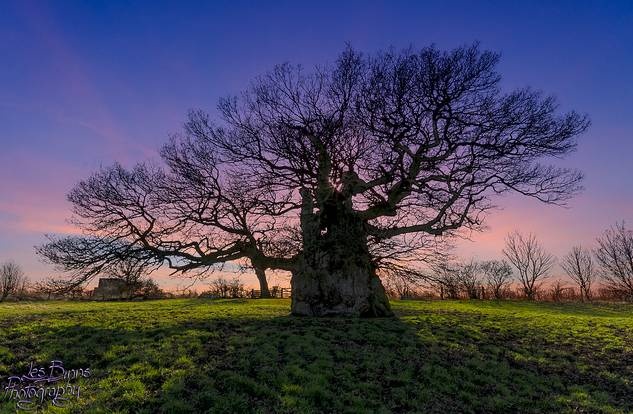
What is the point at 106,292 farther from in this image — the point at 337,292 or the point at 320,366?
the point at 320,366

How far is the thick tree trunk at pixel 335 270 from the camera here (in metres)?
19.2

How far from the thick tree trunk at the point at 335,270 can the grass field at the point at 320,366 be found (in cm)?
244

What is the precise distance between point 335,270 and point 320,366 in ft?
29.2

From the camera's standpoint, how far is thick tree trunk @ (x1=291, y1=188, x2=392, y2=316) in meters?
19.2

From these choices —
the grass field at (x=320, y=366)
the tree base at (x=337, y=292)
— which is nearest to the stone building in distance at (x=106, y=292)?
the grass field at (x=320, y=366)

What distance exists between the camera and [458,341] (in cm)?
1452

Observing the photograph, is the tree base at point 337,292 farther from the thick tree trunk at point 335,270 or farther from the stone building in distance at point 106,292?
the stone building in distance at point 106,292

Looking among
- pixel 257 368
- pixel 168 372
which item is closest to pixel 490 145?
pixel 257 368

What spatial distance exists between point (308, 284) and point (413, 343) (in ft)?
23.0

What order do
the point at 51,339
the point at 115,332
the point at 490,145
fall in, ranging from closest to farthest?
1. the point at 51,339
2. the point at 115,332
3. the point at 490,145

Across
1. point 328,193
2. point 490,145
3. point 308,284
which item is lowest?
point 308,284

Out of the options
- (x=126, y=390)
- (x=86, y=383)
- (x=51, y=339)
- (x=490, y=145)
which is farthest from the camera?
(x=490, y=145)

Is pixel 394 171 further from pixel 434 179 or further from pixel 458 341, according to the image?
pixel 458 341

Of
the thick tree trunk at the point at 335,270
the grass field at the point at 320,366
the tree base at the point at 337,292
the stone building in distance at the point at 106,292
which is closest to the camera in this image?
the grass field at the point at 320,366
